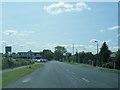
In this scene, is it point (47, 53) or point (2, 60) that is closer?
point (2, 60)

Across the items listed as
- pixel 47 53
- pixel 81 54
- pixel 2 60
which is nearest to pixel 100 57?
pixel 2 60

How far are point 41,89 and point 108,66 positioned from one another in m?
34.6

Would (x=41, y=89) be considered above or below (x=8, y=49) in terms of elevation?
below

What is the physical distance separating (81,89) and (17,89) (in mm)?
3601

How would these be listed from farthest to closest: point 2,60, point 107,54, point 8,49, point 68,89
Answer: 1. point 107,54
2. point 2,60
3. point 8,49
4. point 68,89

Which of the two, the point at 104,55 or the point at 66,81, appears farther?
the point at 104,55

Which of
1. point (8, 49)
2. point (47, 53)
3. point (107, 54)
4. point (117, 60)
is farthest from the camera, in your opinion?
point (47, 53)

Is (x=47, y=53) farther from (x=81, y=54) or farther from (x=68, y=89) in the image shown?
(x=68, y=89)

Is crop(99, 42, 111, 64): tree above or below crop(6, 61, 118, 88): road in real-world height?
above

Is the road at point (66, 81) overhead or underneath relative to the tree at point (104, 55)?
underneath

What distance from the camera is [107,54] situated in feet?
174

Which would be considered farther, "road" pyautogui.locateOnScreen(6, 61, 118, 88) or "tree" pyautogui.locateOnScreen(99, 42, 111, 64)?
"tree" pyautogui.locateOnScreen(99, 42, 111, 64)

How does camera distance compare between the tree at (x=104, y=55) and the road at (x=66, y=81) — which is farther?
the tree at (x=104, y=55)

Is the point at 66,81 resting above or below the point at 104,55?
below
